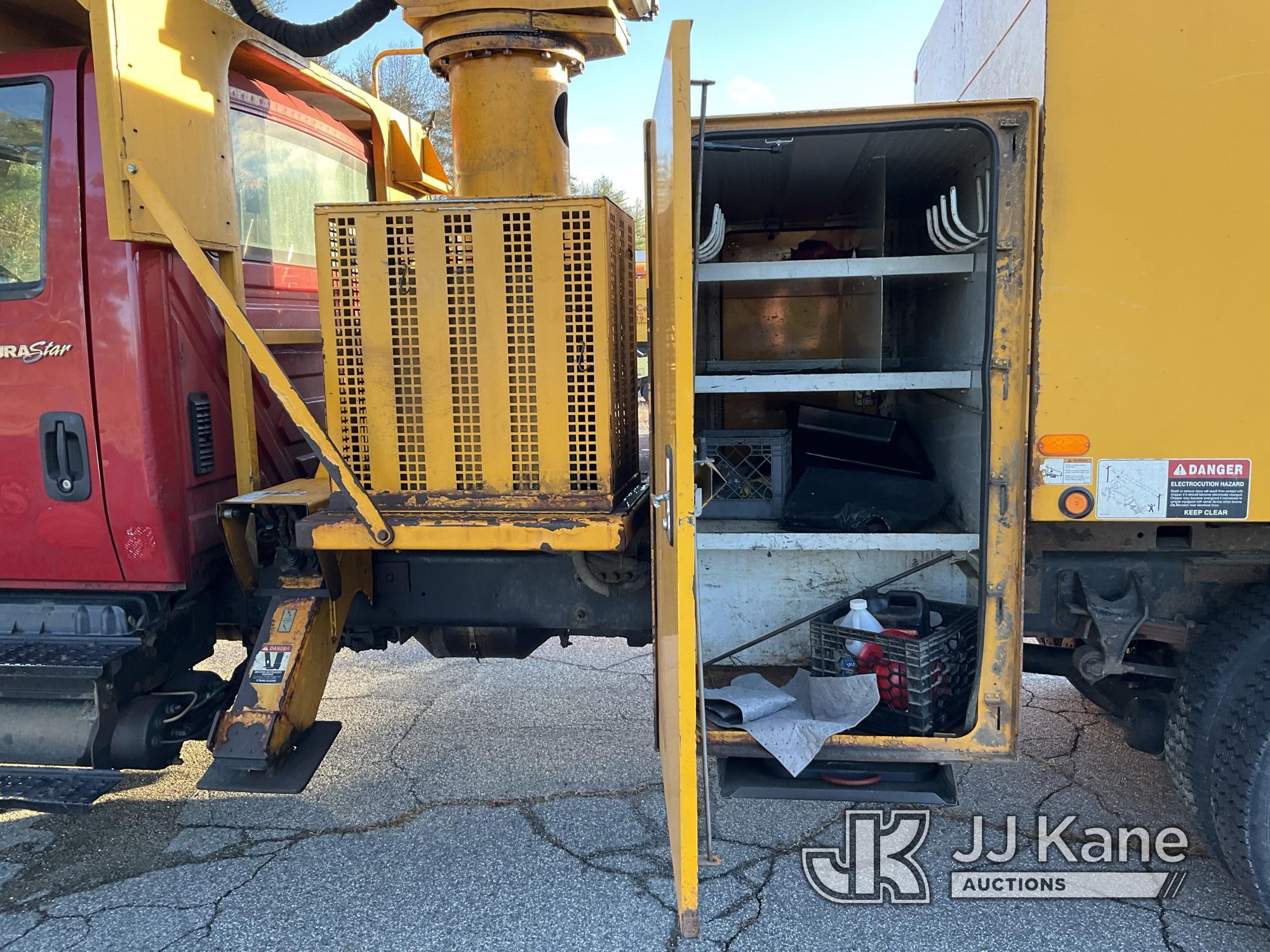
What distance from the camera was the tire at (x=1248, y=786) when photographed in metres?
2.41

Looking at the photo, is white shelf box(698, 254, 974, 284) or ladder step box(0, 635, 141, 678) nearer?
white shelf box(698, 254, 974, 284)

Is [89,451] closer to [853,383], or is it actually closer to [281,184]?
[281,184]

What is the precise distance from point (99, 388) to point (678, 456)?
1.96 meters

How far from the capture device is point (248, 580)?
3029 millimetres

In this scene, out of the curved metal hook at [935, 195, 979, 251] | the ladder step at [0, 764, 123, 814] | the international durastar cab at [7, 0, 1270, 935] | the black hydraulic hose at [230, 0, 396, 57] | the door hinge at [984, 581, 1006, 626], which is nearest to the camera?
the international durastar cab at [7, 0, 1270, 935]

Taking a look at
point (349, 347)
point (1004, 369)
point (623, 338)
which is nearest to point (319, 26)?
point (349, 347)

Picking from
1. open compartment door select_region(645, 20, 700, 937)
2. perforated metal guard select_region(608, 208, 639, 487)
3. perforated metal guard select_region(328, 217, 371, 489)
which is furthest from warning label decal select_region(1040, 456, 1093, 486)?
perforated metal guard select_region(328, 217, 371, 489)

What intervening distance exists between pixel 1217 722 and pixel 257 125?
152 inches

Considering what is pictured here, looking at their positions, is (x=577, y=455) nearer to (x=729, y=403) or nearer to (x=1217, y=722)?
(x=729, y=403)

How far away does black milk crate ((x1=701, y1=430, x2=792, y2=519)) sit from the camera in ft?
10.8

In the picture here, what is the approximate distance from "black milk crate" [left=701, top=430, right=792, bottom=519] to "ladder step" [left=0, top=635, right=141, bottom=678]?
6.75 ft

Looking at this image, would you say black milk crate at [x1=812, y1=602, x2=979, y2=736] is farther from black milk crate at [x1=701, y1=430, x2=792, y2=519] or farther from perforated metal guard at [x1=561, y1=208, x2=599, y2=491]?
perforated metal guard at [x1=561, y1=208, x2=599, y2=491]

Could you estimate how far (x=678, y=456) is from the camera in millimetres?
2014

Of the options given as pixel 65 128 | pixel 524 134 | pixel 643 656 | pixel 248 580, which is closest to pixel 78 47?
pixel 65 128
